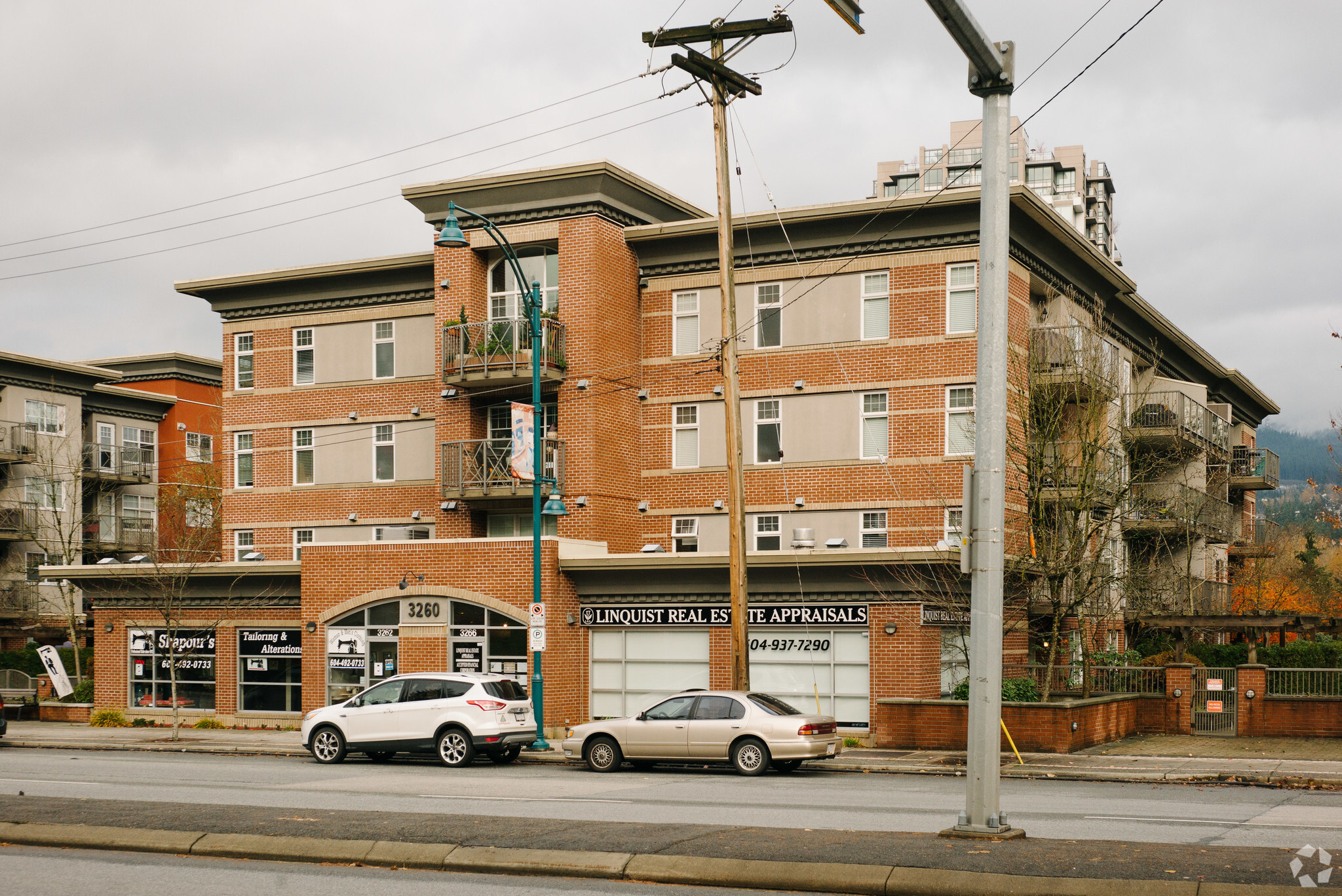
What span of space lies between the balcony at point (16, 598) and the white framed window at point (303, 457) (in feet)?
69.9

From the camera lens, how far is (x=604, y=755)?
22.7 meters

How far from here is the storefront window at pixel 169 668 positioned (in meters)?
35.4

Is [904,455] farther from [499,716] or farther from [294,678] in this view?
[294,678]

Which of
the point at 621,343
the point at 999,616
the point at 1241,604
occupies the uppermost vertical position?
the point at 621,343

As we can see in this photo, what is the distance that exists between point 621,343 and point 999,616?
22980mm

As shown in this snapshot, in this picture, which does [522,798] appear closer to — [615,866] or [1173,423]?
[615,866]

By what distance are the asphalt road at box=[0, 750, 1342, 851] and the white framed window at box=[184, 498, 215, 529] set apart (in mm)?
34388

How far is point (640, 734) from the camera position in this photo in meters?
22.3

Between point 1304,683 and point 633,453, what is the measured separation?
54.6 ft

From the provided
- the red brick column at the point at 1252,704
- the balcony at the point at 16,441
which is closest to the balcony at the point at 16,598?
the balcony at the point at 16,441

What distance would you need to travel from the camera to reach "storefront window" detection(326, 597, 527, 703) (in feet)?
100

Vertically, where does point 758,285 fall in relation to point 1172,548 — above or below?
above

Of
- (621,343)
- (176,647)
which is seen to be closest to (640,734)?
(621,343)

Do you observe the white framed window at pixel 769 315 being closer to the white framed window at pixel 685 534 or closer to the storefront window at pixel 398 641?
the white framed window at pixel 685 534
